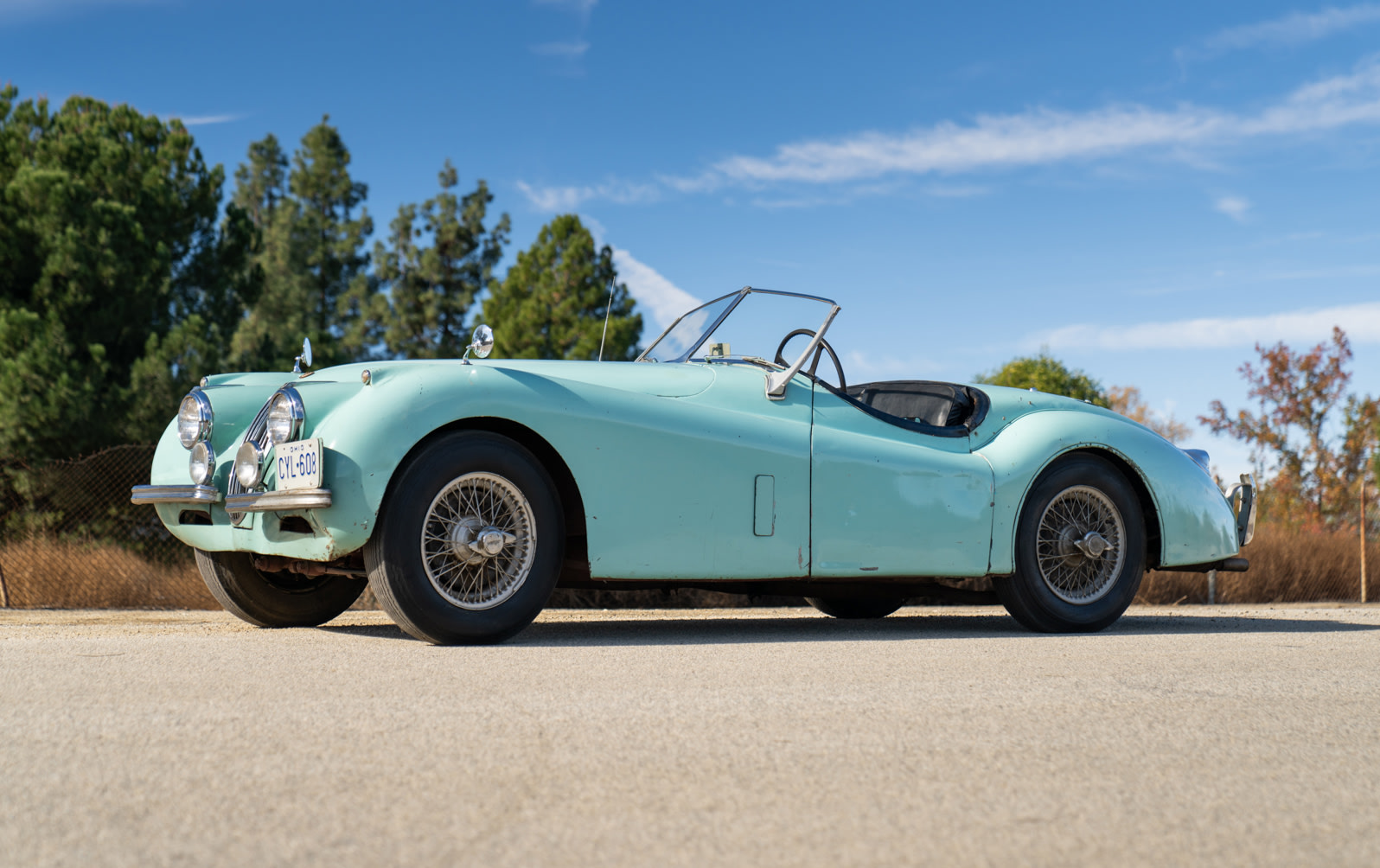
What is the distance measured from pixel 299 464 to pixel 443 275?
30735 mm

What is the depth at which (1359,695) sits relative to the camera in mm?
4043

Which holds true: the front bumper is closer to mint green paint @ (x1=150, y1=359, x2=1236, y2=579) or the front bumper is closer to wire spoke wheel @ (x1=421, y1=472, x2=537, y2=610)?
mint green paint @ (x1=150, y1=359, x2=1236, y2=579)

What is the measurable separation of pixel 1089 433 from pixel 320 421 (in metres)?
3.89

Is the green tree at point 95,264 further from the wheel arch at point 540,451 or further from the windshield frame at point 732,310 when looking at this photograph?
the wheel arch at point 540,451

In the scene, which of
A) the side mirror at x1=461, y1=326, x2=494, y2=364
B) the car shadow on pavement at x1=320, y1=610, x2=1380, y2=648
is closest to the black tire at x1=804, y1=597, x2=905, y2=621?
A: the car shadow on pavement at x1=320, y1=610, x2=1380, y2=648

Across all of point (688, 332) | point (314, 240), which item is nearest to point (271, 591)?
point (688, 332)

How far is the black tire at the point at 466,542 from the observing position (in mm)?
4699

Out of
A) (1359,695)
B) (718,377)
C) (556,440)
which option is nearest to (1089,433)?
(718,377)

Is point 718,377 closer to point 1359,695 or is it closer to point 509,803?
point 1359,695

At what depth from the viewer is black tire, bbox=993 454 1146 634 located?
6.19 metres

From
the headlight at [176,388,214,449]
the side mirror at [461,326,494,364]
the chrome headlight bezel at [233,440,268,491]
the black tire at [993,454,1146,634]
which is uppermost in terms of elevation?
the side mirror at [461,326,494,364]

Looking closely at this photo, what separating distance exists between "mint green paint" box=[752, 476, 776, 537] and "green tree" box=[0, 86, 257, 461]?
36.8 feet

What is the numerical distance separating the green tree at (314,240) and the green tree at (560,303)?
25.1 ft

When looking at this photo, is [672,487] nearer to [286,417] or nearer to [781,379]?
[781,379]
